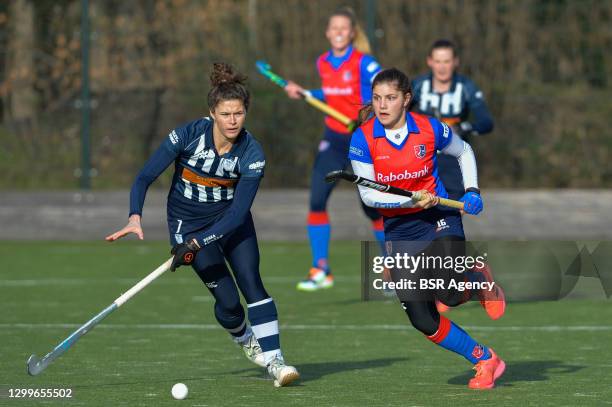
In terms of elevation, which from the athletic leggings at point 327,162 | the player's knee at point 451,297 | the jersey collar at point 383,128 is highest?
the jersey collar at point 383,128

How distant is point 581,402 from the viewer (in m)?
6.08

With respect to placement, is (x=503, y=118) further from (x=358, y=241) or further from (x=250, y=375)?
(x=250, y=375)

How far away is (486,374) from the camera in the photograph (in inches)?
254

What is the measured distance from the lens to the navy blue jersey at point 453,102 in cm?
1003

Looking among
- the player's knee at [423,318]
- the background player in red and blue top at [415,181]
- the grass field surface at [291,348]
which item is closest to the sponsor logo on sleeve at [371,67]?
the grass field surface at [291,348]

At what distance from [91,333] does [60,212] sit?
640 cm

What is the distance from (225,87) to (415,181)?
101 cm

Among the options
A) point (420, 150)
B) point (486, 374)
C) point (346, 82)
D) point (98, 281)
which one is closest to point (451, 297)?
point (486, 374)

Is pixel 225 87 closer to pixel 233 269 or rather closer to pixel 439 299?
pixel 233 269

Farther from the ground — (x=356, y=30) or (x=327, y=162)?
(x=356, y=30)

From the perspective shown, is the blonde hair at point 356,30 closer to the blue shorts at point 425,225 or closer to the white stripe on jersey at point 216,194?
the white stripe on jersey at point 216,194

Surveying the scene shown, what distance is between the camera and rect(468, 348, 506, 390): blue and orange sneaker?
6.44 m

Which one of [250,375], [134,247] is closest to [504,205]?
[134,247]

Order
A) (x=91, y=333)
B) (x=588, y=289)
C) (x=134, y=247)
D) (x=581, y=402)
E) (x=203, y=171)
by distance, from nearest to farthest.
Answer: (x=581, y=402), (x=203, y=171), (x=91, y=333), (x=588, y=289), (x=134, y=247)
